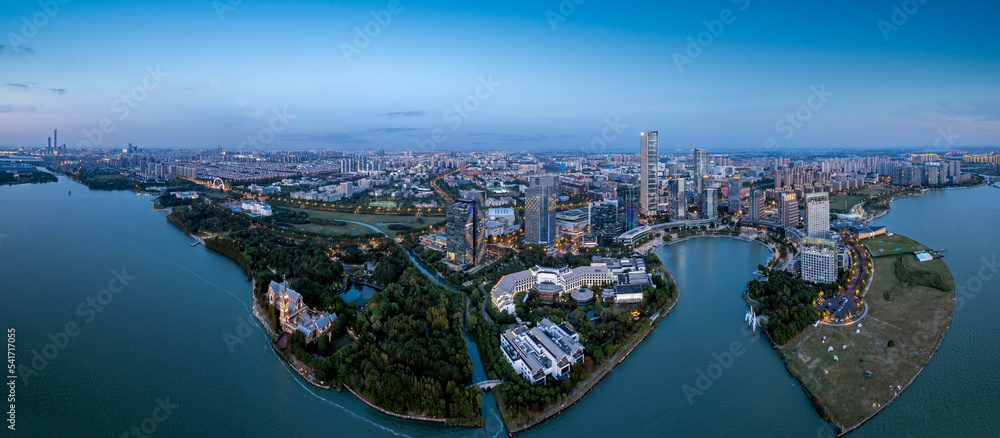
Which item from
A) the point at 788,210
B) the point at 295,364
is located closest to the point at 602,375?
the point at 295,364

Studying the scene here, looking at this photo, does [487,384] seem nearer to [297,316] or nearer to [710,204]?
[297,316]

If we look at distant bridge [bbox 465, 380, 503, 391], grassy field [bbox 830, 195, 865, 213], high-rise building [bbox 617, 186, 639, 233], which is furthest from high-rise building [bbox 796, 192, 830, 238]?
distant bridge [bbox 465, 380, 503, 391]

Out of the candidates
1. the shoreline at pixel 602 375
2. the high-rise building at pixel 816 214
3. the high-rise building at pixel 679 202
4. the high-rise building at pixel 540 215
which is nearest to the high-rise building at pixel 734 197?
the high-rise building at pixel 679 202

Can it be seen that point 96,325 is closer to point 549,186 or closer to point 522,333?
point 522,333

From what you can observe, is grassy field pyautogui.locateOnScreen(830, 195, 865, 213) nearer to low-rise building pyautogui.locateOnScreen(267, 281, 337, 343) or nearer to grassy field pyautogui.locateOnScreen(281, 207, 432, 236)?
grassy field pyautogui.locateOnScreen(281, 207, 432, 236)

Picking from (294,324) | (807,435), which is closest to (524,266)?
(294,324)
